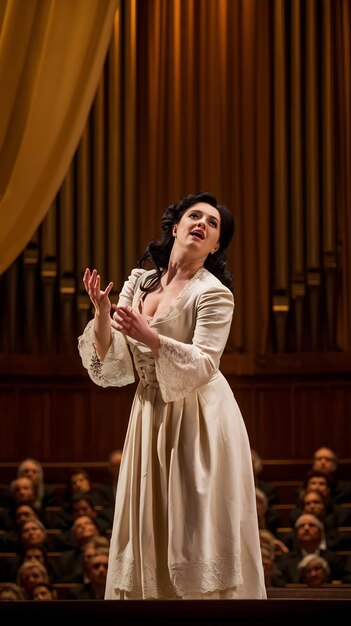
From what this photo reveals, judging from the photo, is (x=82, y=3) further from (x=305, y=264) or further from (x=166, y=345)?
(x=305, y=264)

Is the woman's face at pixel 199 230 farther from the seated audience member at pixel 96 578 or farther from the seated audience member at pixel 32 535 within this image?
the seated audience member at pixel 32 535

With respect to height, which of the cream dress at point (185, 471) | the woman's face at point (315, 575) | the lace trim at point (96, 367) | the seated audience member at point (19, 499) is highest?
the lace trim at point (96, 367)

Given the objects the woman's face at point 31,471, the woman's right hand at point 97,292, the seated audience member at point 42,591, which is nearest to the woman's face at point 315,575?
the seated audience member at point 42,591

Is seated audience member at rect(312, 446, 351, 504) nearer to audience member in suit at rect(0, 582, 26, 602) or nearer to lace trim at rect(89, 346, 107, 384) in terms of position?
audience member in suit at rect(0, 582, 26, 602)

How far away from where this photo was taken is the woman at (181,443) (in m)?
3.58

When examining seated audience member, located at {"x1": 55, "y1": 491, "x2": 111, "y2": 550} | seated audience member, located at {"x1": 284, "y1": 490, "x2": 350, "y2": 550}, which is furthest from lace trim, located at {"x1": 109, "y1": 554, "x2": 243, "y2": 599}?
seated audience member, located at {"x1": 55, "y1": 491, "x2": 111, "y2": 550}

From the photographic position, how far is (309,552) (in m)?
7.33

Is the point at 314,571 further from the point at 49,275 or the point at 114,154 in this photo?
the point at 114,154

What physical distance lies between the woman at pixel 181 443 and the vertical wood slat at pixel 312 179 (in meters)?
5.38

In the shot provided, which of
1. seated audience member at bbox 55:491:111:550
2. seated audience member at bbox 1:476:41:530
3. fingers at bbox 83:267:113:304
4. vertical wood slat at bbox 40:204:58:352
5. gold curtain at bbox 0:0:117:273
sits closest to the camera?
fingers at bbox 83:267:113:304

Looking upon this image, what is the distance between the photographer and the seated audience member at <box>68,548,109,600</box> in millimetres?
6844

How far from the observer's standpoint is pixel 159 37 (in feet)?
31.2

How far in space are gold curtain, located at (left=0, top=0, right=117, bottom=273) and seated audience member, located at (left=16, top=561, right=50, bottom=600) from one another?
1813 millimetres

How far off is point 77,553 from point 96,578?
688 millimetres
